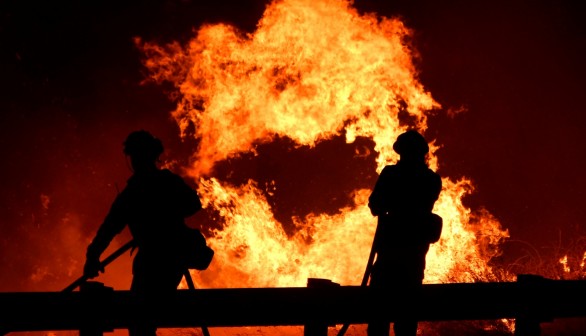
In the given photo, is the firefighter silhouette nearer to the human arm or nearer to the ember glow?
the human arm

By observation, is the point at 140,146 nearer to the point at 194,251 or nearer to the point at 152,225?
the point at 152,225

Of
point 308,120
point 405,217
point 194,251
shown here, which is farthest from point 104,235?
point 308,120

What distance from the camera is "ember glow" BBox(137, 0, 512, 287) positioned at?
10445mm

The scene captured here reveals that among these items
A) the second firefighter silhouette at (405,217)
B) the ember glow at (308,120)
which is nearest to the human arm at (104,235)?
the second firefighter silhouette at (405,217)

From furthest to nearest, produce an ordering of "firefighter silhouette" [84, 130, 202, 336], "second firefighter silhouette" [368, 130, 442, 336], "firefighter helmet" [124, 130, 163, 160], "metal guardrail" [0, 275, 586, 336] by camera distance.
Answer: "second firefighter silhouette" [368, 130, 442, 336], "firefighter helmet" [124, 130, 163, 160], "firefighter silhouette" [84, 130, 202, 336], "metal guardrail" [0, 275, 586, 336]

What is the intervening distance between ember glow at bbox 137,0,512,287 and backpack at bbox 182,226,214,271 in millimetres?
6281

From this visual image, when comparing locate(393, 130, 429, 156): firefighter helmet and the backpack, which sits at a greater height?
locate(393, 130, 429, 156): firefighter helmet

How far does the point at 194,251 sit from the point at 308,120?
281 inches

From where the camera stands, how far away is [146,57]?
11.9m

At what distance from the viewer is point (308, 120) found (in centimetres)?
1094

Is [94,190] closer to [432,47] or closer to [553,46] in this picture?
[432,47]

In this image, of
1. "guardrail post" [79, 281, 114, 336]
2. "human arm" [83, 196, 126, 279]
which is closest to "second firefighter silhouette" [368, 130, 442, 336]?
"human arm" [83, 196, 126, 279]

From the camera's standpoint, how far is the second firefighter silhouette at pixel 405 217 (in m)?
4.61

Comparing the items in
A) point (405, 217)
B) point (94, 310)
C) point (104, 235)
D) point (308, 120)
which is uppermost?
point (308, 120)
